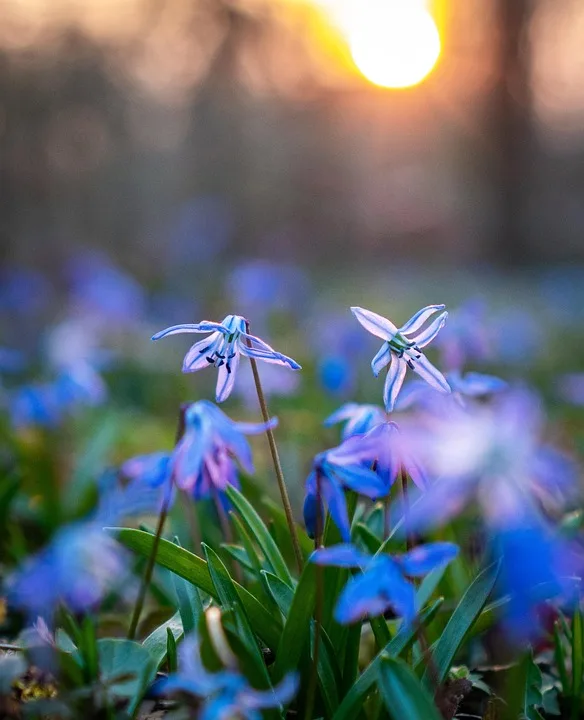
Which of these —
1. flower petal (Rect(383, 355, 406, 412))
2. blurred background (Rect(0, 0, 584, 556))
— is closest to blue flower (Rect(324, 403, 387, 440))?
flower petal (Rect(383, 355, 406, 412))

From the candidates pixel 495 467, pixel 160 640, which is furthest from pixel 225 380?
pixel 495 467

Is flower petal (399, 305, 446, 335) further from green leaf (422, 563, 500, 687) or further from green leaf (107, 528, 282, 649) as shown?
green leaf (107, 528, 282, 649)

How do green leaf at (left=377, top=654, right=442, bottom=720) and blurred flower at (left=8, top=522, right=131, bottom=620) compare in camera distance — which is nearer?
green leaf at (left=377, top=654, right=442, bottom=720)

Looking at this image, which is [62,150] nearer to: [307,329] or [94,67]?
[94,67]

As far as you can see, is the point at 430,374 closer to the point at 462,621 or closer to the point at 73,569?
the point at 462,621

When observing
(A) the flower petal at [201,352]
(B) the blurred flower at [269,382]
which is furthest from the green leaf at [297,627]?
(B) the blurred flower at [269,382]

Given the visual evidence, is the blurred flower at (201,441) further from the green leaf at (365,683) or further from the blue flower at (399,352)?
the green leaf at (365,683)
